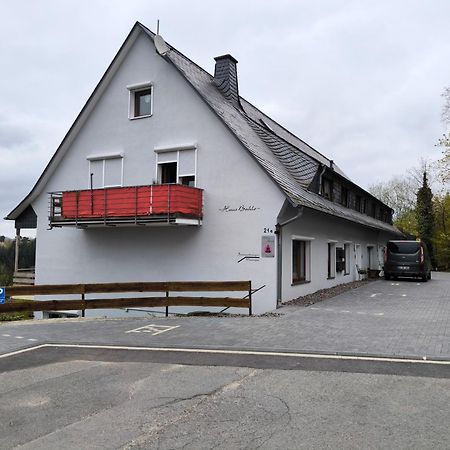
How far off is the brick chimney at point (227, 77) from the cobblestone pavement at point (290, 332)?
9410 millimetres

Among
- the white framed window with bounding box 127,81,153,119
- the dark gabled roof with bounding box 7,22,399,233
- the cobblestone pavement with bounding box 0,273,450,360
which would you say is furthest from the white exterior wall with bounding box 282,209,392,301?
the white framed window with bounding box 127,81,153,119

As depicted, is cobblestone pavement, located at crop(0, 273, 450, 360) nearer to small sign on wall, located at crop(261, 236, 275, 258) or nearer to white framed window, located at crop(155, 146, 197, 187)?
small sign on wall, located at crop(261, 236, 275, 258)

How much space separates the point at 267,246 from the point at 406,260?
12925 millimetres

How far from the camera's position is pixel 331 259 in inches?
779

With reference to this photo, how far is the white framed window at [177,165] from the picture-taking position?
16.0 meters

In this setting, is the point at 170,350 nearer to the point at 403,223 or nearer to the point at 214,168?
the point at 214,168

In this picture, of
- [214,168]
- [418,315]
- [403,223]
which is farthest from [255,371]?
[403,223]

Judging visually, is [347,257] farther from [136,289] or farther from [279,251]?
[136,289]


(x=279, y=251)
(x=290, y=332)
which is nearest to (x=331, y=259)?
(x=279, y=251)

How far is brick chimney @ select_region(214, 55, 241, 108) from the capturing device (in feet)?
62.0

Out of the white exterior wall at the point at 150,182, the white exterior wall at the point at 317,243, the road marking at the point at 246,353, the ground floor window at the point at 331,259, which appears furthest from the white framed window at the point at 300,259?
the road marking at the point at 246,353

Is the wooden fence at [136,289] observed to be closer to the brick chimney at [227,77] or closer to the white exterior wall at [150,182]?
the white exterior wall at [150,182]

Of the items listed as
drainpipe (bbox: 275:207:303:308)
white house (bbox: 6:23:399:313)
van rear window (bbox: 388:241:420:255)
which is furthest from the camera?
van rear window (bbox: 388:241:420:255)

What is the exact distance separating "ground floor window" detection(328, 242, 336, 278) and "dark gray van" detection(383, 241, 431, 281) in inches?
238
